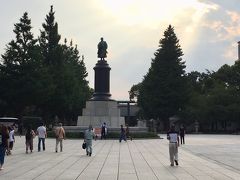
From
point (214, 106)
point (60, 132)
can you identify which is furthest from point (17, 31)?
point (60, 132)

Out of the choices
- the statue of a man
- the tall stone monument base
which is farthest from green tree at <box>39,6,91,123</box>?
the tall stone monument base

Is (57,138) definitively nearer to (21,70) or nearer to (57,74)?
(21,70)

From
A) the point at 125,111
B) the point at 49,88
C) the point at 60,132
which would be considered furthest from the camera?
the point at 125,111

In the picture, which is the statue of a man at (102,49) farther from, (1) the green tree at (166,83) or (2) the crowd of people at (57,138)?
(1) the green tree at (166,83)

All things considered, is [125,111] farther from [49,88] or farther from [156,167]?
[156,167]

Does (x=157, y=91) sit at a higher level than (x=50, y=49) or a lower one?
lower

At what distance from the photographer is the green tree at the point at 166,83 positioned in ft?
277

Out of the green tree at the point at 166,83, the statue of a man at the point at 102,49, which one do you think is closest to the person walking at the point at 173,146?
the statue of a man at the point at 102,49

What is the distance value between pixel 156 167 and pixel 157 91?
212 feet

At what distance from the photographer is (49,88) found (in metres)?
70.3

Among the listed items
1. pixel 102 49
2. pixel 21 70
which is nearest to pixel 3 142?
pixel 102 49

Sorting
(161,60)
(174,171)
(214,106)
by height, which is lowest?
(174,171)

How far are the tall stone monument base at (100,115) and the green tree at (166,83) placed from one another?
32.3 metres

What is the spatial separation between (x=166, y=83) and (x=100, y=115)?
34.4m
